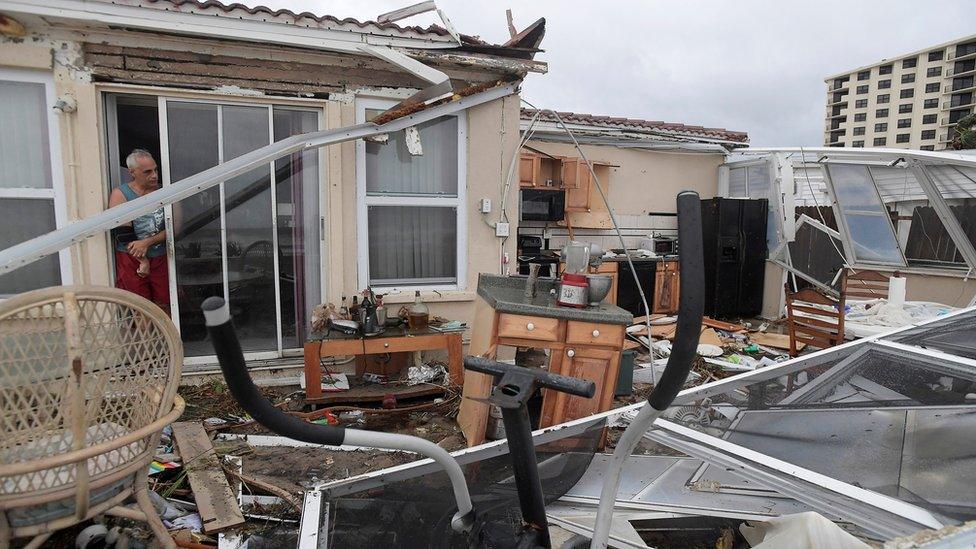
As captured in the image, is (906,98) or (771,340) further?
(906,98)

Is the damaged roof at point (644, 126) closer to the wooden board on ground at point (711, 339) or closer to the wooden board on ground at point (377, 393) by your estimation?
the wooden board on ground at point (711, 339)

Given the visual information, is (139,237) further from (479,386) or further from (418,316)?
(479,386)

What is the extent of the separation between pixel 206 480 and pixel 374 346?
5.20 ft

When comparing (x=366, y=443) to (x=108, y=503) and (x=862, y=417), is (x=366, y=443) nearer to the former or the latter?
(x=862, y=417)

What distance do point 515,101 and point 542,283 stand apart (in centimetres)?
212

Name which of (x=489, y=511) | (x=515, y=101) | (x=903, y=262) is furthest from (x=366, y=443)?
(x=903, y=262)

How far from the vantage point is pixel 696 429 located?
171cm

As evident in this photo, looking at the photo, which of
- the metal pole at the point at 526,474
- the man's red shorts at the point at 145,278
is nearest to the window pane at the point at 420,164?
the man's red shorts at the point at 145,278

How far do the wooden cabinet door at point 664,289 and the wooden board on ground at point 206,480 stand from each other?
6653 millimetres

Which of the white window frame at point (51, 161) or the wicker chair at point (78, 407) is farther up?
the white window frame at point (51, 161)

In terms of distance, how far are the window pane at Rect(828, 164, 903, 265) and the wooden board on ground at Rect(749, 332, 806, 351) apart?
4.72 feet

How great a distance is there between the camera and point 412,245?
5090 millimetres

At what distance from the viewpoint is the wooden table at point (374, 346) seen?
4.14m

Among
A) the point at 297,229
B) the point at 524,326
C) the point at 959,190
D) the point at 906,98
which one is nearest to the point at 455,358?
the point at 524,326
